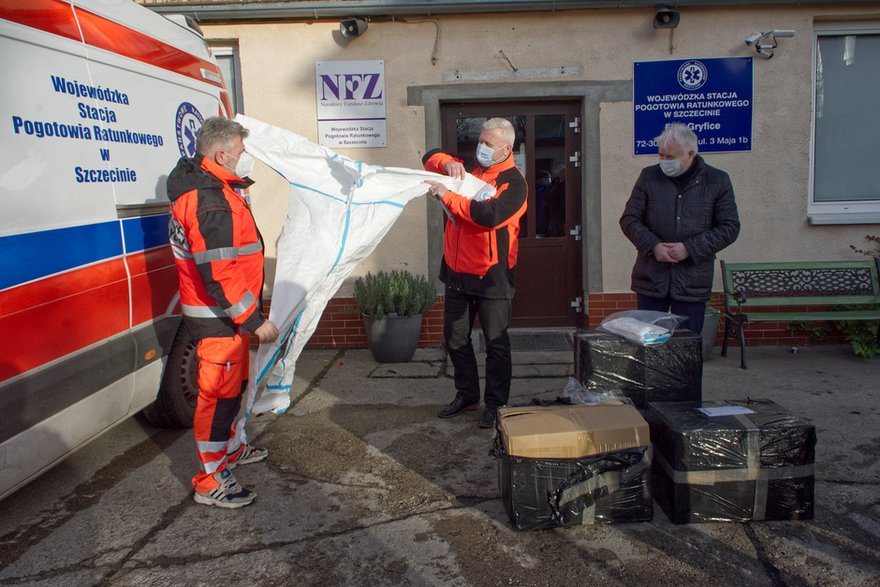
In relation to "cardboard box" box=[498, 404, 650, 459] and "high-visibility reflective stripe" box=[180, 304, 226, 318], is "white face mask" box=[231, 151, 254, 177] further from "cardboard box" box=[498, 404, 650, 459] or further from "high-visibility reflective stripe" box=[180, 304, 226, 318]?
"cardboard box" box=[498, 404, 650, 459]

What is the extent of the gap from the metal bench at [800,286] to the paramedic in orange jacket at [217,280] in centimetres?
443

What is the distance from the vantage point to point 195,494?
11.4 feet

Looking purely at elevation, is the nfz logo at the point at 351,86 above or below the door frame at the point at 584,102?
above

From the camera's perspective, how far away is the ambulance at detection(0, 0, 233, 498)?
9.38 feet

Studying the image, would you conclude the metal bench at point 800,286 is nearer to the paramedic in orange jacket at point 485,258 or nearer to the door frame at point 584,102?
the door frame at point 584,102

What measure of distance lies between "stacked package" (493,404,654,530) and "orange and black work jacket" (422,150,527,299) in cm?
135

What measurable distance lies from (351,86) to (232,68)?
4.17 ft

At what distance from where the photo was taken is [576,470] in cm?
300

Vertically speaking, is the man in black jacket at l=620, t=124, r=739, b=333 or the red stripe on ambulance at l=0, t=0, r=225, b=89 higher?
the red stripe on ambulance at l=0, t=0, r=225, b=89

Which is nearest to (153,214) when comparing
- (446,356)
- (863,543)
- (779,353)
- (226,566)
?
(226,566)

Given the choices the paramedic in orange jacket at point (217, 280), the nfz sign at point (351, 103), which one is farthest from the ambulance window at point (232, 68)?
the paramedic in orange jacket at point (217, 280)

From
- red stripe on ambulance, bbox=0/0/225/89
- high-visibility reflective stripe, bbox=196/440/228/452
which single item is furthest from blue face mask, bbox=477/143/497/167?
high-visibility reflective stripe, bbox=196/440/228/452

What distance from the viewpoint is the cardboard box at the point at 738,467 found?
2.99m

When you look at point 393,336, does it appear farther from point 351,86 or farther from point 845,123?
point 845,123
